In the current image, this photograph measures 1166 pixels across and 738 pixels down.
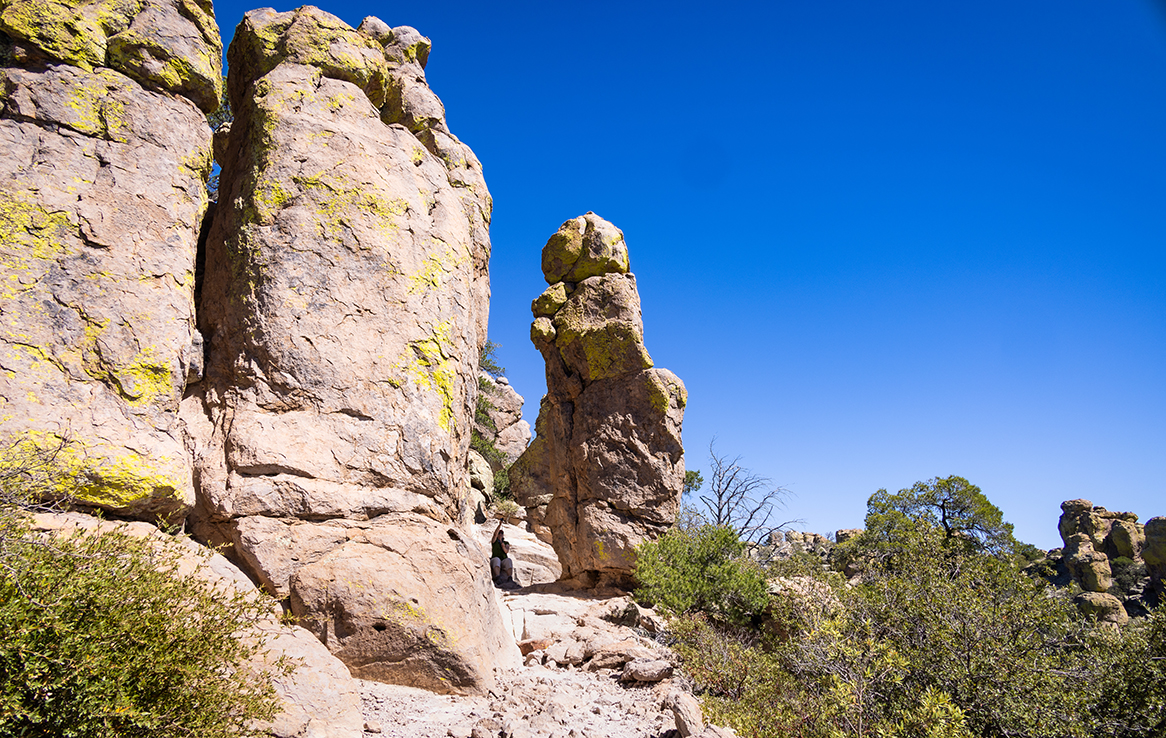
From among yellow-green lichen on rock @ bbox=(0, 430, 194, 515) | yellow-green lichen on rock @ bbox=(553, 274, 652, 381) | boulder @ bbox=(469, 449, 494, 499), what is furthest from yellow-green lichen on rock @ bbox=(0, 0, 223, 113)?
boulder @ bbox=(469, 449, 494, 499)

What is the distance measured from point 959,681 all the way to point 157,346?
927 centimetres

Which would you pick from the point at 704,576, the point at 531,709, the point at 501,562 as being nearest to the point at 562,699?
the point at 531,709

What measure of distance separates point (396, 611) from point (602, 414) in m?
11.2

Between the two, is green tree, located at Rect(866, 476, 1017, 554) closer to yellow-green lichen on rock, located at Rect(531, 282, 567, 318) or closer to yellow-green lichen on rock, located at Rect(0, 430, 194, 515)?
yellow-green lichen on rock, located at Rect(531, 282, 567, 318)

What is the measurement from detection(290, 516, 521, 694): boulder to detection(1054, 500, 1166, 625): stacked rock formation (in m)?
36.0

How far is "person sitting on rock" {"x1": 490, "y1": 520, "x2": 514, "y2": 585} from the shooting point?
59.0 feet

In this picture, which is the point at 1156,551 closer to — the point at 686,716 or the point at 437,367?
the point at 686,716

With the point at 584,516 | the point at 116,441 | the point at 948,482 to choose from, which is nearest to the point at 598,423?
the point at 584,516

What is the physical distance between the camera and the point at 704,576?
47.5 feet

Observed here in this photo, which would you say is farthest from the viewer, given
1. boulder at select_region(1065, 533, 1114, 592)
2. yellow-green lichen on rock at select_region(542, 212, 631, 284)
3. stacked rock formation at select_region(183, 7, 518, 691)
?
boulder at select_region(1065, 533, 1114, 592)

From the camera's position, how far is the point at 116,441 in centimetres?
593

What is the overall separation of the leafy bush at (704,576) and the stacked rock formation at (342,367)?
6.74 meters

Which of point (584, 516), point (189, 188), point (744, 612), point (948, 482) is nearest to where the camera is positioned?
point (189, 188)

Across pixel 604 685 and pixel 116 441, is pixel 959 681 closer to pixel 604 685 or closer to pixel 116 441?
pixel 604 685
